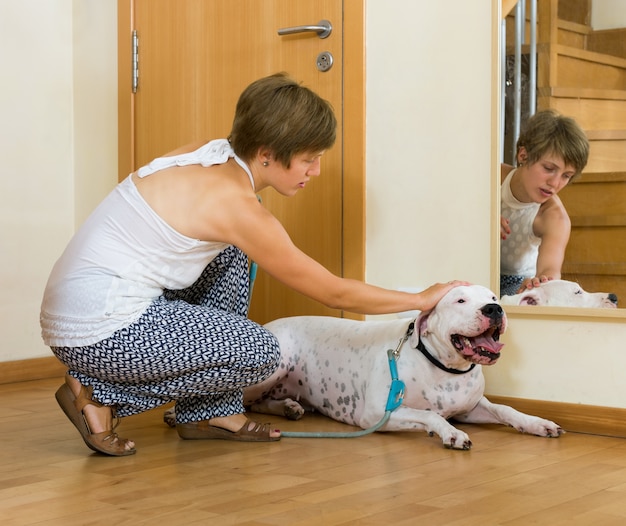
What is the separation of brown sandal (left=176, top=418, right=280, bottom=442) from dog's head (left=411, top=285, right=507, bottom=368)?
1.65ft

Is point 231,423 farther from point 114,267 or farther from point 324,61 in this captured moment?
point 324,61

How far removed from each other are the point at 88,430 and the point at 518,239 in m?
1.29

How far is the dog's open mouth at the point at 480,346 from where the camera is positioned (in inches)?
89.1

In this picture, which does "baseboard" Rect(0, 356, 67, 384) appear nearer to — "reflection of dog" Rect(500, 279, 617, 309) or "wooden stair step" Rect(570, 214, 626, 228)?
"reflection of dog" Rect(500, 279, 617, 309)

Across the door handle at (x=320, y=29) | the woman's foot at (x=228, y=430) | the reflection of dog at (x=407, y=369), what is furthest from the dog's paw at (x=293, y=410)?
the door handle at (x=320, y=29)

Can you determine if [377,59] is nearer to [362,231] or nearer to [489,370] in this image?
[362,231]

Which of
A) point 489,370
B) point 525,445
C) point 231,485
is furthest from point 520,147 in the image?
point 231,485

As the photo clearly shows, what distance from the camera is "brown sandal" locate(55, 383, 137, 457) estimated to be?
7.03 feet

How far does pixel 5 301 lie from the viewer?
3.41 meters

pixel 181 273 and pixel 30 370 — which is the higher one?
pixel 181 273

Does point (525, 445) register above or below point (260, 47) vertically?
below

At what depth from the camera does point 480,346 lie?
227 centimetres

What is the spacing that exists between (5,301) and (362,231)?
143 centimetres

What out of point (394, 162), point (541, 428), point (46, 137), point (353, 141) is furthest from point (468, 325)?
point (46, 137)
